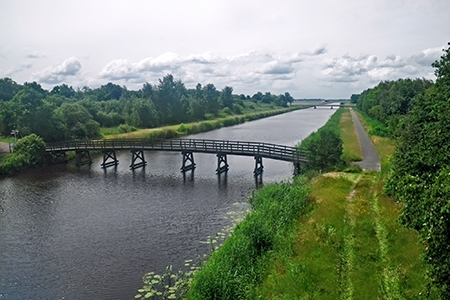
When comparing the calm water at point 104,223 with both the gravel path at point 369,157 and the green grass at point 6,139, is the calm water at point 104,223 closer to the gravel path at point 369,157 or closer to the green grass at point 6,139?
the gravel path at point 369,157

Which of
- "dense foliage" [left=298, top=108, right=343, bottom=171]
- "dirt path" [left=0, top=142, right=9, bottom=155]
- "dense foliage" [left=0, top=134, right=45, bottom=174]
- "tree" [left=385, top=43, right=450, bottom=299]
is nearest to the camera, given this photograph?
"tree" [left=385, top=43, right=450, bottom=299]

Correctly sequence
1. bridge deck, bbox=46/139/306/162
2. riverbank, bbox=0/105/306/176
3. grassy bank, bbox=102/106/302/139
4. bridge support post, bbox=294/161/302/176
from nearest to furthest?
bridge support post, bbox=294/161/302/176 < bridge deck, bbox=46/139/306/162 < riverbank, bbox=0/105/306/176 < grassy bank, bbox=102/106/302/139

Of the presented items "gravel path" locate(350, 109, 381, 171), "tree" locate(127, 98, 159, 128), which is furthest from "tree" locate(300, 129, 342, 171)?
"tree" locate(127, 98, 159, 128)

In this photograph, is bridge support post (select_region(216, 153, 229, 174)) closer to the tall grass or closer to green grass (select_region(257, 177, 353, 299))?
the tall grass

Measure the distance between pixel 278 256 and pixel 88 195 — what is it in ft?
72.9

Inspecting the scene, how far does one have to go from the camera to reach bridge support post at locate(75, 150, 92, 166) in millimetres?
49344

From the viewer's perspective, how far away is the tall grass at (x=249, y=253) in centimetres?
1561

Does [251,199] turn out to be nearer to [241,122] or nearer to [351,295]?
[351,295]

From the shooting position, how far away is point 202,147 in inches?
1773

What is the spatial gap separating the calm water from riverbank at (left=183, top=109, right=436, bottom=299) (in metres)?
4.25

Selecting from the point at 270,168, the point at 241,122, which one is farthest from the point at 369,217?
the point at 241,122

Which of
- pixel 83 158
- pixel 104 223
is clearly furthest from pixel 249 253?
pixel 83 158

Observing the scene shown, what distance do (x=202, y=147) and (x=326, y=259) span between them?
29.6 m

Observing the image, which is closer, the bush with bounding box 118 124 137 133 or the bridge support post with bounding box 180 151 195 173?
the bridge support post with bounding box 180 151 195 173
